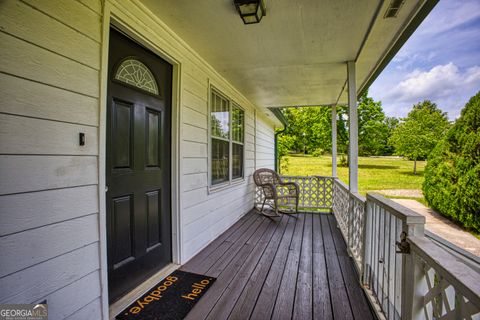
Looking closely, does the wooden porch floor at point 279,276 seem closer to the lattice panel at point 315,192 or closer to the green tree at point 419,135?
the lattice panel at point 315,192

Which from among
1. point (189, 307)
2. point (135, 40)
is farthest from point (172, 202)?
point (135, 40)

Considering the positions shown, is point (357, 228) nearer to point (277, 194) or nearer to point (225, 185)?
point (225, 185)

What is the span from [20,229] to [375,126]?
57.4 feet

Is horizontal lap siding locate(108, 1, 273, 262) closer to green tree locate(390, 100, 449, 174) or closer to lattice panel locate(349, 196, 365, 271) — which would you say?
lattice panel locate(349, 196, 365, 271)

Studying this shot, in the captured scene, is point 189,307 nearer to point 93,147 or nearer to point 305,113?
point 93,147

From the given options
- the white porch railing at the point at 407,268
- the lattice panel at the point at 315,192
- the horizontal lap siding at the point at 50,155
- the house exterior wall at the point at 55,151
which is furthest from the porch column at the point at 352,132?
the horizontal lap siding at the point at 50,155

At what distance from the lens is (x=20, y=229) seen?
1029 millimetres

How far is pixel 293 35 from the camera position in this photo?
213 cm

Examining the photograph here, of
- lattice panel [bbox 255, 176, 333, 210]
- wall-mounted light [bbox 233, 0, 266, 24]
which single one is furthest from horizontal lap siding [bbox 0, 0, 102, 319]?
lattice panel [bbox 255, 176, 333, 210]

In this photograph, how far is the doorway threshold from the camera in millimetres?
1634

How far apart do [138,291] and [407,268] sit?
6.35 ft

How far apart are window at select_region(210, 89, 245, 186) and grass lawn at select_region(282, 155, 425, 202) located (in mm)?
6669

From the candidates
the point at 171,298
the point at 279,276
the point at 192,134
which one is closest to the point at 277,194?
the point at 279,276

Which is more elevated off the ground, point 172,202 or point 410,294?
point 172,202
